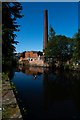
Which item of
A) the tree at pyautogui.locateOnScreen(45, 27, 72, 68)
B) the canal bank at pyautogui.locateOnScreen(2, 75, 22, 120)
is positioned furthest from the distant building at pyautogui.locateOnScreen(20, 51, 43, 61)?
the canal bank at pyautogui.locateOnScreen(2, 75, 22, 120)

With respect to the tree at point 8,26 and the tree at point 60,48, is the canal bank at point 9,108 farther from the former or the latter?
the tree at point 60,48

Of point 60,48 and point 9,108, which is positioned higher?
point 60,48

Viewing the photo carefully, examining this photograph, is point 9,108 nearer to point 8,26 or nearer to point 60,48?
point 8,26

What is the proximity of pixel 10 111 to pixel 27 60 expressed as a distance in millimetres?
96375

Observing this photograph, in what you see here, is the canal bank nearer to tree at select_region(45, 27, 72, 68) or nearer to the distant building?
tree at select_region(45, 27, 72, 68)

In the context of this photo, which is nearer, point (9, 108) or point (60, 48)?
point (9, 108)

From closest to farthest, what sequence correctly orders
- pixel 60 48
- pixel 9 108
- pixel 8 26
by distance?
1. pixel 9 108
2. pixel 8 26
3. pixel 60 48

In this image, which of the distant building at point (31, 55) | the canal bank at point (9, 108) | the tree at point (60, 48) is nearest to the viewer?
the canal bank at point (9, 108)

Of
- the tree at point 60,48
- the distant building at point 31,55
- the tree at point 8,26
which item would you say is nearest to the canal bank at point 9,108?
the tree at point 8,26

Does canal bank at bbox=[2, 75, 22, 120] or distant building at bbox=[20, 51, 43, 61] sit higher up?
distant building at bbox=[20, 51, 43, 61]

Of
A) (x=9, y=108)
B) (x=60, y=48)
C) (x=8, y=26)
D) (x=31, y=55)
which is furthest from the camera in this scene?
(x=31, y=55)

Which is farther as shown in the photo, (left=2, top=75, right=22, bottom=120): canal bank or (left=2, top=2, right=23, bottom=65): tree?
(left=2, top=2, right=23, bottom=65): tree

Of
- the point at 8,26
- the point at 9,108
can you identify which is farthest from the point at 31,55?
the point at 9,108

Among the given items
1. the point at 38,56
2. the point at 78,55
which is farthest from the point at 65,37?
the point at 38,56
